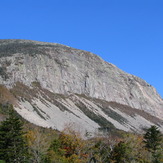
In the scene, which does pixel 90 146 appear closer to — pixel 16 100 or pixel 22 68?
pixel 16 100

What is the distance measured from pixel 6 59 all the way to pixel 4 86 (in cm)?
2599

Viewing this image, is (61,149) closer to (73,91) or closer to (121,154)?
(121,154)

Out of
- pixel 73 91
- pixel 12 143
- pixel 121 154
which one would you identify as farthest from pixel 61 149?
pixel 73 91

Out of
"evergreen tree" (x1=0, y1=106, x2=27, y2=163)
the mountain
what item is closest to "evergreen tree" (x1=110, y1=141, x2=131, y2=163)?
"evergreen tree" (x1=0, y1=106, x2=27, y2=163)

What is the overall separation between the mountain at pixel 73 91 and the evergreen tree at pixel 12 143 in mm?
55306

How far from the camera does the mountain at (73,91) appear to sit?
363 ft

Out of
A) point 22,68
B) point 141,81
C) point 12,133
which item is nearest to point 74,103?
point 22,68

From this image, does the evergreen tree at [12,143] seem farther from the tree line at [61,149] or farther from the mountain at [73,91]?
the mountain at [73,91]

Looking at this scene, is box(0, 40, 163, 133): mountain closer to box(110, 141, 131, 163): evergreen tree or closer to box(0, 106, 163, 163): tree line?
box(0, 106, 163, 163): tree line

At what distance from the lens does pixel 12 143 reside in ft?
131

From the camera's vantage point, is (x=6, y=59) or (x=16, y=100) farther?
(x=6, y=59)

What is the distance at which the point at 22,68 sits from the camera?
139125 millimetres

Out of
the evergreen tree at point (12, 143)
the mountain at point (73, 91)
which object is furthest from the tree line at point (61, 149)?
the mountain at point (73, 91)

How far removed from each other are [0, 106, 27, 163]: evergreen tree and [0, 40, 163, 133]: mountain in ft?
181
